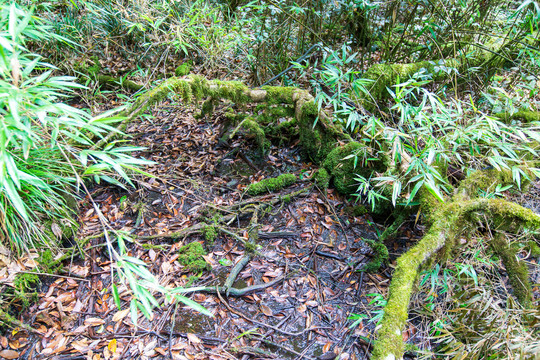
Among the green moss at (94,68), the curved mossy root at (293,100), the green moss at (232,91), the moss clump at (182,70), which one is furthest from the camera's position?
the moss clump at (182,70)

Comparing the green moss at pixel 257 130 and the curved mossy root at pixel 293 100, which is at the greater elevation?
the curved mossy root at pixel 293 100

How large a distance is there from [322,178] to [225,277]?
1.37 m

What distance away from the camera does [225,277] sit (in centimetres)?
260

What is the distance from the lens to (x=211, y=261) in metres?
2.71

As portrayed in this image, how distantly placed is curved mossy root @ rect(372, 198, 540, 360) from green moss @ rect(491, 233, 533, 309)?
0.33 feet

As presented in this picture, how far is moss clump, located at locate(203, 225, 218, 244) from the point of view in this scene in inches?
111

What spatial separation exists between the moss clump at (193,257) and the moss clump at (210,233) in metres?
0.09

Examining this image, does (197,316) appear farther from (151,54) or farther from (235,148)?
(151,54)

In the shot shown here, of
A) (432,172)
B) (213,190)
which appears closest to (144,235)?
(213,190)

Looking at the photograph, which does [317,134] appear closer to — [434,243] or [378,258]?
[378,258]

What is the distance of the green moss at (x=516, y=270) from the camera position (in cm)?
203

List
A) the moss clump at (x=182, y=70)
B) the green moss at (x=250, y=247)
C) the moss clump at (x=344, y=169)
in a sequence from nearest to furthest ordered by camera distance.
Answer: the green moss at (x=250, y=247) → the moss clump at (x=344, y=169) → the moss clump at (x=182, y=70)

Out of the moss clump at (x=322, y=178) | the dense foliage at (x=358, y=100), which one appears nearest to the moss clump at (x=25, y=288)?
the dense foliage at (x=358, y=100)

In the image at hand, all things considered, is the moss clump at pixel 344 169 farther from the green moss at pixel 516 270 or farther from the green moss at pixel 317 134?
the green moss at pixel 516 270
